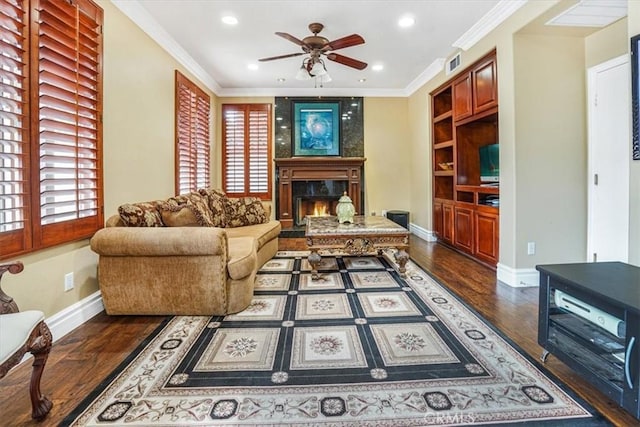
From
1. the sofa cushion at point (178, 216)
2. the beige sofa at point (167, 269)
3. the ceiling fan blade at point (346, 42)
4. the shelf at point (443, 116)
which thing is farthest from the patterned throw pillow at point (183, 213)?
the shelf at point (443, 116)

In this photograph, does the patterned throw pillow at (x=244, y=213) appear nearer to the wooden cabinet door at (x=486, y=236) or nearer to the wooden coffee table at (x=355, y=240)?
the wooden coffee table at (x=355, y=240)

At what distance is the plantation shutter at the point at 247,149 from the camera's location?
6328mm

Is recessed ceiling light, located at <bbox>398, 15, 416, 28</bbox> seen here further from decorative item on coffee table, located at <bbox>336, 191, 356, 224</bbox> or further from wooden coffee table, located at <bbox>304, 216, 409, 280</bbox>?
wooden coffee table, located at <bbox>304, 216, 409, 280</bbox>

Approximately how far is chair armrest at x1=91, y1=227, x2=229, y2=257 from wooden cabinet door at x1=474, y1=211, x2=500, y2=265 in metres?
3.04

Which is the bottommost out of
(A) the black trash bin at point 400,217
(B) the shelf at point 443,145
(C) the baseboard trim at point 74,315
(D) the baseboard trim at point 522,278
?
(C) the baseboard trim at point 74,315

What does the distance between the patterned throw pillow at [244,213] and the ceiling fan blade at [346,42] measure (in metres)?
2.21

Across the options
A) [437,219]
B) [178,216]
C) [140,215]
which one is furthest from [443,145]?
[140,215]

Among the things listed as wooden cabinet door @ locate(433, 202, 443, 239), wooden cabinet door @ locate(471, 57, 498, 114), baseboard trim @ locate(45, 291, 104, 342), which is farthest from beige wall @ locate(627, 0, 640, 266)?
baseboard trim @ locate(45, 291, 104, 342)

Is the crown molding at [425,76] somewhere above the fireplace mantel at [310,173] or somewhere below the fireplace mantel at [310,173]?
above

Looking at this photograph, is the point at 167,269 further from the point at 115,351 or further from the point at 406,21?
the point at 406,21

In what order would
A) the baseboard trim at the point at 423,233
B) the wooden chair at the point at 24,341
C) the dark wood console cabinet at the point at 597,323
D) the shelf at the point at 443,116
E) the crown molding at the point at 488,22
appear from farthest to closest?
the baseboard trim at the point at 423,233 → the shelf at the point at 443,116 → the crown molding at the point at 488,22 → the dark wood console cabinet at the point at 597,323 → the wooden chair at the point at 24,341

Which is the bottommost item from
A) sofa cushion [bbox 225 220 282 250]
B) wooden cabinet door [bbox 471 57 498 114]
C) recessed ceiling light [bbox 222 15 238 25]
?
sofa cushion [bbox 225 220 282 250]

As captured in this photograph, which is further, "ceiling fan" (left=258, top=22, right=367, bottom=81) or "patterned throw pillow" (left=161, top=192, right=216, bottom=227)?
"ceiling fan" (left=258, top=22, right=367, bottom=81)

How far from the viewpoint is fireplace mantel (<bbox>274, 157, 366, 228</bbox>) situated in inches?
245
